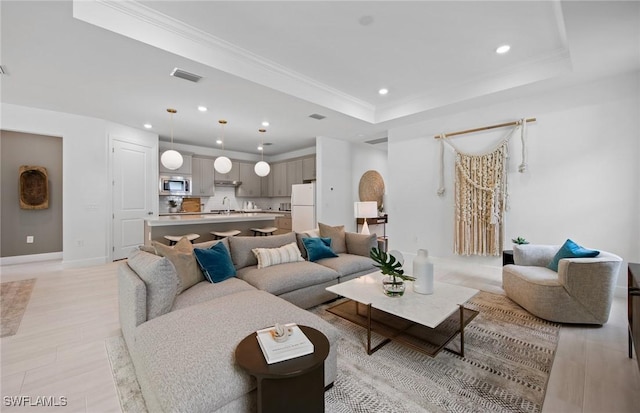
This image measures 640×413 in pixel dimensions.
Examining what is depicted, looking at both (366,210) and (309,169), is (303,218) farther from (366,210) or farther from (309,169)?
(366,210)

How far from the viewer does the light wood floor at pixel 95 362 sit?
1.61 metres

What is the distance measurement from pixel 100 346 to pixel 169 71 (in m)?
2.80

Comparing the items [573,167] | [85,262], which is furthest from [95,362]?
[573,167]

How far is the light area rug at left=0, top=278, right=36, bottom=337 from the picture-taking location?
2514 millimetres

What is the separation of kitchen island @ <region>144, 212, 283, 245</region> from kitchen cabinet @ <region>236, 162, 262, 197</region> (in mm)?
2822

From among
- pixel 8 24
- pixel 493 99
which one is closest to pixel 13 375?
pixel 8 24

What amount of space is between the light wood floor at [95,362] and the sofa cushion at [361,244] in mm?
2063

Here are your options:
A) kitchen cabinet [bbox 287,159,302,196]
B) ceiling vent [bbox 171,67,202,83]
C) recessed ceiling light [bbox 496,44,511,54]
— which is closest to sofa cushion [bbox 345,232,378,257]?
recessed ceiling light [bbox 496,44,511,54]

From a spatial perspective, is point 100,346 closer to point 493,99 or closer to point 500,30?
point 500,30

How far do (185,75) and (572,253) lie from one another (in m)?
4.62

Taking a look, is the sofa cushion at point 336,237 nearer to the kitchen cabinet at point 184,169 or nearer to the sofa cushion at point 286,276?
the sofa cushion at point 286,276

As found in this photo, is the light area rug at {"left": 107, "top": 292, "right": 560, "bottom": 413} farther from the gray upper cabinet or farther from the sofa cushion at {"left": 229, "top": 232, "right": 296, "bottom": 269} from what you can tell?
the gray upper cabinet

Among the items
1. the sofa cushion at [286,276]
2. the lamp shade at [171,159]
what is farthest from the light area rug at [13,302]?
the lamp shade at [171,159]

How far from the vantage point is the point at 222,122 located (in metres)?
5.08
